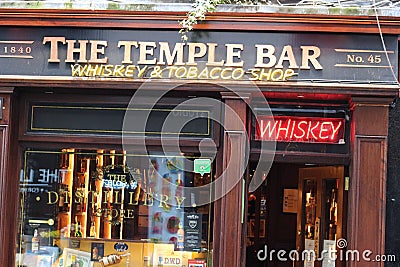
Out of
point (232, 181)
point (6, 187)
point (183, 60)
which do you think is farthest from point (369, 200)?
point (6, 187)

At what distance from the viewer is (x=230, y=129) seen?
879 centimetres

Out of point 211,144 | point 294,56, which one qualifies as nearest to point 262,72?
point 294,56

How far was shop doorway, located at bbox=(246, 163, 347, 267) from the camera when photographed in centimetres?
1072

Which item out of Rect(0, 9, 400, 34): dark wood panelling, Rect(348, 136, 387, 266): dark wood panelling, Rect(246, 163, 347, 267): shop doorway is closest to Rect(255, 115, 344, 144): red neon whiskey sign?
Rect(348, 136, 387, 266): dark wood panelling

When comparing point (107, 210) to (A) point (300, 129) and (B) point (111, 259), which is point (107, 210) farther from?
(A) point (300, 129)

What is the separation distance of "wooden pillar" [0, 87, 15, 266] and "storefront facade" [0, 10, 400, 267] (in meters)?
0.02

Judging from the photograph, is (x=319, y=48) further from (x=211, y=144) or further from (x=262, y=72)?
(x=211, y=144)

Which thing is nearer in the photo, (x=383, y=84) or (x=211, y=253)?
(x=383, y=84)

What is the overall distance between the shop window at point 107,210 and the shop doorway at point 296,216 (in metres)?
1.20

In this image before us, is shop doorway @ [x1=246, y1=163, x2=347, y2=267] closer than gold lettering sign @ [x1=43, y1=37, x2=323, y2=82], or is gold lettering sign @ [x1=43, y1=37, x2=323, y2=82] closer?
gold lettering sign @ [x1=43, y1=37, x2=323, y2=82]

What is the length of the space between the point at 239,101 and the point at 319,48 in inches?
43.2

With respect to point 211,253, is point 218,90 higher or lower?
higher

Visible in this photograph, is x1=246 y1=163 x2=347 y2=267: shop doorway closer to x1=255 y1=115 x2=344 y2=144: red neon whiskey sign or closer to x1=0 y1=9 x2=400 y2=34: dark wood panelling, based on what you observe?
x1=255 y1=115 x2=344 y2=144: red neon whiskey sign

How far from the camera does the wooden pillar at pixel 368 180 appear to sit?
8562 millimetres
